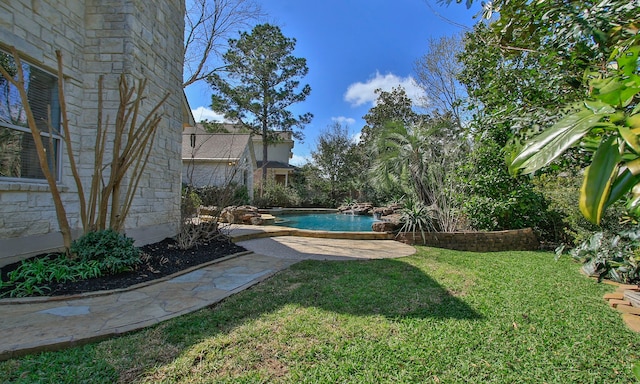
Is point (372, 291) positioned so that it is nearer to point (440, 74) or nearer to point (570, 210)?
point (570, 210)

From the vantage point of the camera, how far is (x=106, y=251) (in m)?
4.57

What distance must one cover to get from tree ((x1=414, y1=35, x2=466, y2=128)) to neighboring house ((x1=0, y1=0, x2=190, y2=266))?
14.0 m

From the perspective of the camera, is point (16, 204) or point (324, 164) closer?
point (16, 204)

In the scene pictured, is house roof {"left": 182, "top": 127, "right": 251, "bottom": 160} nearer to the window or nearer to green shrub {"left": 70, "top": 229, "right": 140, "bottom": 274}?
the window

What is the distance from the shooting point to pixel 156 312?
11.0 ft

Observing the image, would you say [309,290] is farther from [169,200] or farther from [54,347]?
[169,200]

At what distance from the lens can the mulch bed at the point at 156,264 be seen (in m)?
3.99

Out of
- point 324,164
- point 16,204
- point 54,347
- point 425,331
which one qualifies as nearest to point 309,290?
point 425,331

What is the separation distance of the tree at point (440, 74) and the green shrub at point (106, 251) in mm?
16018

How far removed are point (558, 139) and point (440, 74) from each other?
62.3 ft

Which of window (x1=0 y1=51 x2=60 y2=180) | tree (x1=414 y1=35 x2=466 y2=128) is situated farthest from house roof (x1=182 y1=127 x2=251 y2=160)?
window (x1=0 y1=51 x2=60 y2=180)

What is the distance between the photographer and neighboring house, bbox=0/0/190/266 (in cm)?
454

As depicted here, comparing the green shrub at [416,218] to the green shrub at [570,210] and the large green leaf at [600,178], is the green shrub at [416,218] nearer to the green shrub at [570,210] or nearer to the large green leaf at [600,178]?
the green shrub at [570,210]

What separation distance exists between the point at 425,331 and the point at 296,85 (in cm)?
2213
